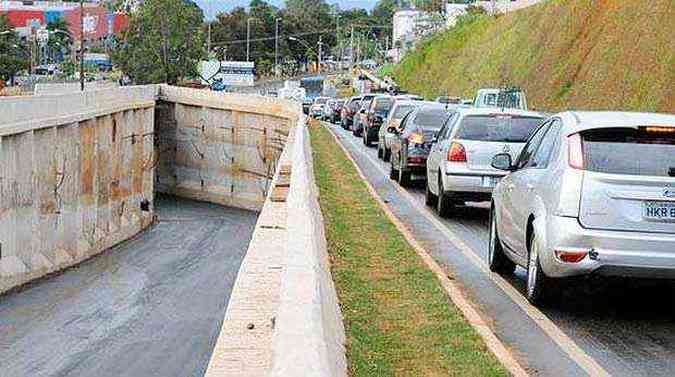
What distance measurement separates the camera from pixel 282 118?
182 feet

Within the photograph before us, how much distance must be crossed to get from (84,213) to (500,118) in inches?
950

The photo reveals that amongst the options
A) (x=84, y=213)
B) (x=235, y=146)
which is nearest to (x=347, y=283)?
(x=84, y=213)

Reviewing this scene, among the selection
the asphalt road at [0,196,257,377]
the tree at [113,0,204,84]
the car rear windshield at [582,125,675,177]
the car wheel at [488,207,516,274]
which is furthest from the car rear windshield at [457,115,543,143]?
the tree at [113,0,204,84]

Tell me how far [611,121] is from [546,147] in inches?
42.4

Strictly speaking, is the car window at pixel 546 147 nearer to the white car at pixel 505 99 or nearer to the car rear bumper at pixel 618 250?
the car rear bumper at pixel 618 250

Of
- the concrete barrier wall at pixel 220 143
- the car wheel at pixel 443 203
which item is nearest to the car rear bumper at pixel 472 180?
the car wheel at pixel 443 203

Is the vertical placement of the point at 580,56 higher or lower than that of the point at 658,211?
higher

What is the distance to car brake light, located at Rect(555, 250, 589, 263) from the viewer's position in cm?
1016

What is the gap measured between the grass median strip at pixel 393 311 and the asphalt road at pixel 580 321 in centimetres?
40

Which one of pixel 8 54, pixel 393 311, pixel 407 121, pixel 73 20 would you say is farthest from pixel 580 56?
pixel 73 20

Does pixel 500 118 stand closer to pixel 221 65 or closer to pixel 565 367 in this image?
pixel 565 367

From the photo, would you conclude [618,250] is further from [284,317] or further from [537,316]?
[284,317]

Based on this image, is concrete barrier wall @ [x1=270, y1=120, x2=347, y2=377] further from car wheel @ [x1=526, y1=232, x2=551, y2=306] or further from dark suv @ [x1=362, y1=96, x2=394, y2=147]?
dark suv @ [x1=362, y1=96, x2=394, y2=147]

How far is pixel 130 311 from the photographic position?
83.4 ft
